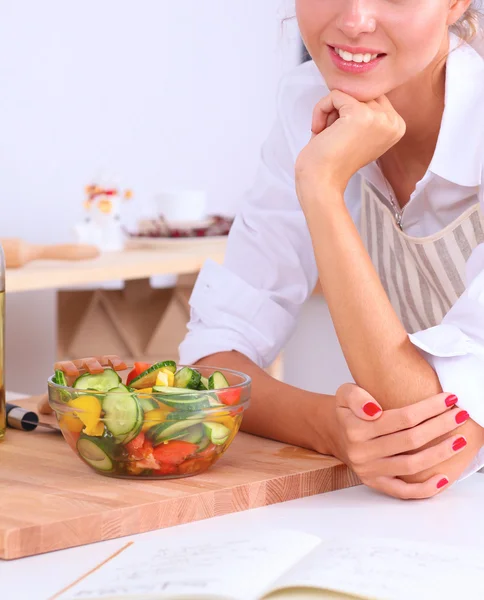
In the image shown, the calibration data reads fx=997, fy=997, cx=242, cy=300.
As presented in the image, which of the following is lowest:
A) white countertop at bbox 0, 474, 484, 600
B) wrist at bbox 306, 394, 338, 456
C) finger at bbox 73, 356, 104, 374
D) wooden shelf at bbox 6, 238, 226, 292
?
wooden shelf at bbox 6, 238, 226, 292

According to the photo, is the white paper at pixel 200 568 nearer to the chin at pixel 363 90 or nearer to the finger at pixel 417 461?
the finger at pixel 417 461

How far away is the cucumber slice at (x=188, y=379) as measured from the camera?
3.27ft

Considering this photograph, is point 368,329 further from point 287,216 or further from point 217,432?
point 287,216

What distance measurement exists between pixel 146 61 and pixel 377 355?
2472 mm

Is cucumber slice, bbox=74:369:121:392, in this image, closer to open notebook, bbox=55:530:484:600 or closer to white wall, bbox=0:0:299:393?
open notebook, bbox=55:530:484:600

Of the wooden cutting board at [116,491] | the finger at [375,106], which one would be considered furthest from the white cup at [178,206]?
the wooden cutting board at [116,491]

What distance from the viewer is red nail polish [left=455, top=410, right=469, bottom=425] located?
1010mm

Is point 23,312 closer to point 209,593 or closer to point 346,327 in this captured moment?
point 346,327

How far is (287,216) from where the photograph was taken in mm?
1405

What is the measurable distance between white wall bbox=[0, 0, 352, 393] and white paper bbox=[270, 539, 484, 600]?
2.11m

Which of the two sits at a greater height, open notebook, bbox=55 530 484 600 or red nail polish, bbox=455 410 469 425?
red nail polish, bbox=455 410 469 425

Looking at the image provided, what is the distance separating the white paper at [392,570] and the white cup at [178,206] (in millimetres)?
2074

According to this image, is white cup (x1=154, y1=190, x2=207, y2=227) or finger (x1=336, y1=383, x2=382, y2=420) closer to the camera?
finger (x1=336, y1=383, x2=382, y2=420)

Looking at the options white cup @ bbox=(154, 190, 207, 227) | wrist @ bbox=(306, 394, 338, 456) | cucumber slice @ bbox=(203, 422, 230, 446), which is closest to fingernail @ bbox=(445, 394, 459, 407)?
wrist @ bbox=(306, 394, 338, 456)
